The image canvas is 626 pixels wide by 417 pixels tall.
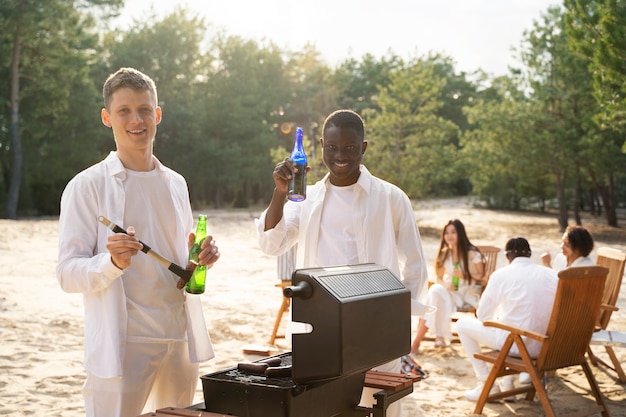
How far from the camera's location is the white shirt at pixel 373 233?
3299mm

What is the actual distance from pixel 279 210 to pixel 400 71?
19.4m

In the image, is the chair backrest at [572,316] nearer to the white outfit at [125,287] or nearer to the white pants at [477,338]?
the white pants at [477,338]

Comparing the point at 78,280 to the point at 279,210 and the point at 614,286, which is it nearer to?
the point at 279,210

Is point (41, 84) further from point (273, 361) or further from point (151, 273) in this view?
point (273, 361)

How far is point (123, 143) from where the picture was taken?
2854 mm

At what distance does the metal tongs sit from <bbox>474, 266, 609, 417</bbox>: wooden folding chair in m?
3.01

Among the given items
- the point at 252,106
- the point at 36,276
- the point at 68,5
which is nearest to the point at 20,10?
the point at 68,5

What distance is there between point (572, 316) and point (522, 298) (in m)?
0.42

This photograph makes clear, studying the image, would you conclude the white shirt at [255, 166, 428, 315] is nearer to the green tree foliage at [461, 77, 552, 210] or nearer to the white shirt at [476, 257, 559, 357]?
the white shirt at [476, 257, 559, 357]

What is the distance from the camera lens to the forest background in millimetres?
21219

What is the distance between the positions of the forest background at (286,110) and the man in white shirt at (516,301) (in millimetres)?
10477

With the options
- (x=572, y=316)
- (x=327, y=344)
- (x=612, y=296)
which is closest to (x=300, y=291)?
(x=327, y=344)

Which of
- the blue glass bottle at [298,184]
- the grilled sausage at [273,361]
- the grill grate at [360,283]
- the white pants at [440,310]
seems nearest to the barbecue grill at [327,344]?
the grill grate at [360,283]

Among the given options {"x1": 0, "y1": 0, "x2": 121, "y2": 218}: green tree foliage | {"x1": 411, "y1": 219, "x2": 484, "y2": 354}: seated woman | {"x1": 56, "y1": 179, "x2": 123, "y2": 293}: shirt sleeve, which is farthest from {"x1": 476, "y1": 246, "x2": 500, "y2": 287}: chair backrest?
{"x1": 0, "y1": 0, "x2": 121, "y2": 218}: green tree foliage
